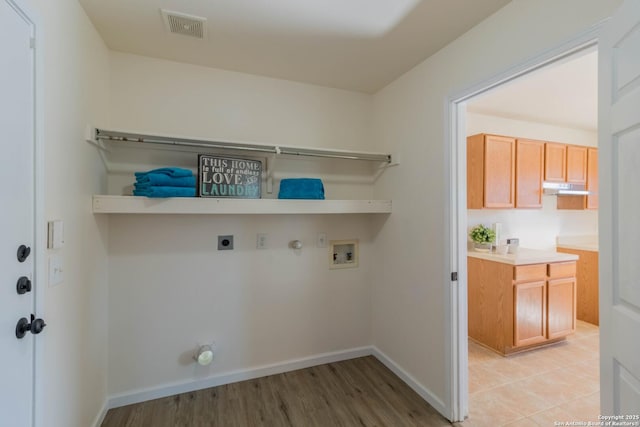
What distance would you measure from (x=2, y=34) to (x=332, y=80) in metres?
1.94

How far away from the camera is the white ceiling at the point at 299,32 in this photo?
153cm

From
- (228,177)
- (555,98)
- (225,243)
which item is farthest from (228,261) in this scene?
(555,98)

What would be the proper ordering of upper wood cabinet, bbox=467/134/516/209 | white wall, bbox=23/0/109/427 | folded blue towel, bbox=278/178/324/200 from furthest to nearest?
upper wood cabinet, bbox=467/134/516/209 < folded blue towel, bbox=278/178/324/200 < white wall, bbox=23/0/109/427

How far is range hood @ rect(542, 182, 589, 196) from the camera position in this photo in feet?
10.8

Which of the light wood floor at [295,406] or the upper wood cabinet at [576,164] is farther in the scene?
the upper wood cabinet at [576,164]

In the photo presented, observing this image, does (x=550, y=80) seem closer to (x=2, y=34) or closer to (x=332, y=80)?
(x=332, y=80)

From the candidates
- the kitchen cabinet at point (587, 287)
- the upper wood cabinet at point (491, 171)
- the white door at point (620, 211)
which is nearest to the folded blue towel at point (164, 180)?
the white door at point (620, 211)

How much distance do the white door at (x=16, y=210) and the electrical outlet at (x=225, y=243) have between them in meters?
1.16

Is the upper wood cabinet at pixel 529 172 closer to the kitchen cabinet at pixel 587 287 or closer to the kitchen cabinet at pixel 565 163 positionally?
the kitchen cabinet at pixel 565 163

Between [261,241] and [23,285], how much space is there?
4.64 feet

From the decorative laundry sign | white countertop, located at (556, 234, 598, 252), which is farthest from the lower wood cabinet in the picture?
the decorative laundry sign

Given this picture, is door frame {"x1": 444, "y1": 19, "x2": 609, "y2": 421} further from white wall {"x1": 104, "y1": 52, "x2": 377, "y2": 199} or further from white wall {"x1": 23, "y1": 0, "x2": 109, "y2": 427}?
white wall {"x1": 23, "y1": 0, "x2": 109, "y2": 427}

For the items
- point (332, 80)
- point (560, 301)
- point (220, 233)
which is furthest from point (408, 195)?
A: point (560, 301)

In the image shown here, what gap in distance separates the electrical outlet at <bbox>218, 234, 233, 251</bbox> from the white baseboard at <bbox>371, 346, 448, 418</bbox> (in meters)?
1.63
